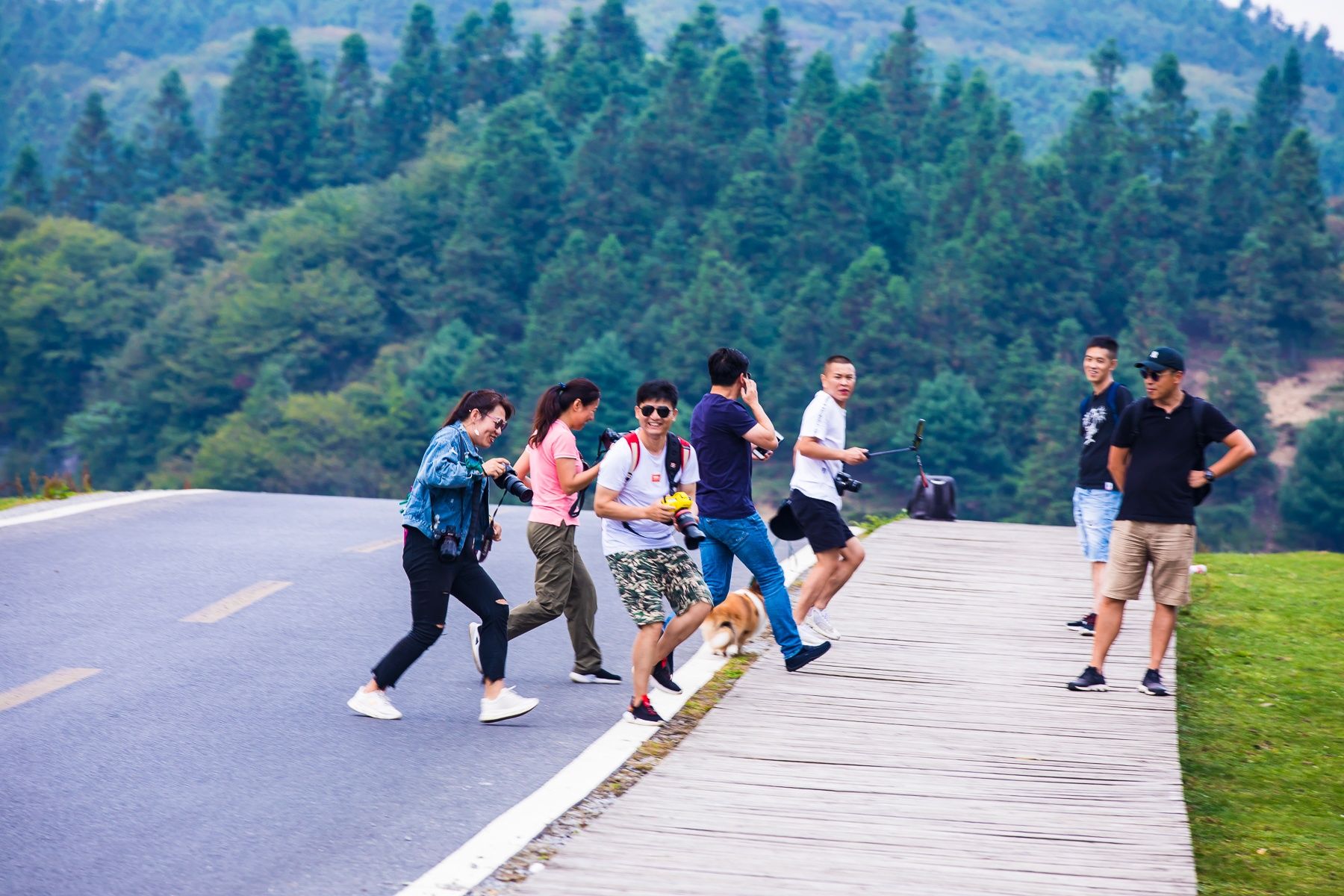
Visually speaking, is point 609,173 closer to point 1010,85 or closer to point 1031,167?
point 1031,167

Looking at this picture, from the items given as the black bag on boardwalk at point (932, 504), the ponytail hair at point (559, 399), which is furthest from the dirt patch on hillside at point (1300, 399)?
the ponytail hair at point (559, 399)

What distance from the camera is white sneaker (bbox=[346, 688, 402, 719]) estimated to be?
808 centimetres

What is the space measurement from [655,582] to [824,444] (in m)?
1.73

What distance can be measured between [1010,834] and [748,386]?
10.3ft

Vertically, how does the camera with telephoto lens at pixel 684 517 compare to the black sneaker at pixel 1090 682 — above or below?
above

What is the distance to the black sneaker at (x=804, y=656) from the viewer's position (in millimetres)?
8898

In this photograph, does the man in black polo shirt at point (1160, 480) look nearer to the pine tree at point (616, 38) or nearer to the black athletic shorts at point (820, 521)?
the black athletic shorts at point (820, 521)

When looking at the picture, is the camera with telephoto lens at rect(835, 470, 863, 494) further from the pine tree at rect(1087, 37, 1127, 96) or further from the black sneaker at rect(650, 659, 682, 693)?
the pine tree at rect(1087, 37, 1127, 96)

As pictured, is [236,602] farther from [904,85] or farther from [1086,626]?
[904,85]

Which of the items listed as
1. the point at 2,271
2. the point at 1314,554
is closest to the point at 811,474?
the point at 1314,554

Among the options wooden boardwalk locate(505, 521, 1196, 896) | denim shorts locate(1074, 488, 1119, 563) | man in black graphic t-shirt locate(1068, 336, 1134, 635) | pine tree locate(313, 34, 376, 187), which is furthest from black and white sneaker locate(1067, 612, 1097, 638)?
pine tree locate(313, 34, 376, 187)

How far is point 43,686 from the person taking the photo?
8.52 meters

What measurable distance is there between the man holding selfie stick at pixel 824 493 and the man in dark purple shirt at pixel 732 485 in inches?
17.0

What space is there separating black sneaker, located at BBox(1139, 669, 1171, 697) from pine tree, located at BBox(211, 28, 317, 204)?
366 ft
